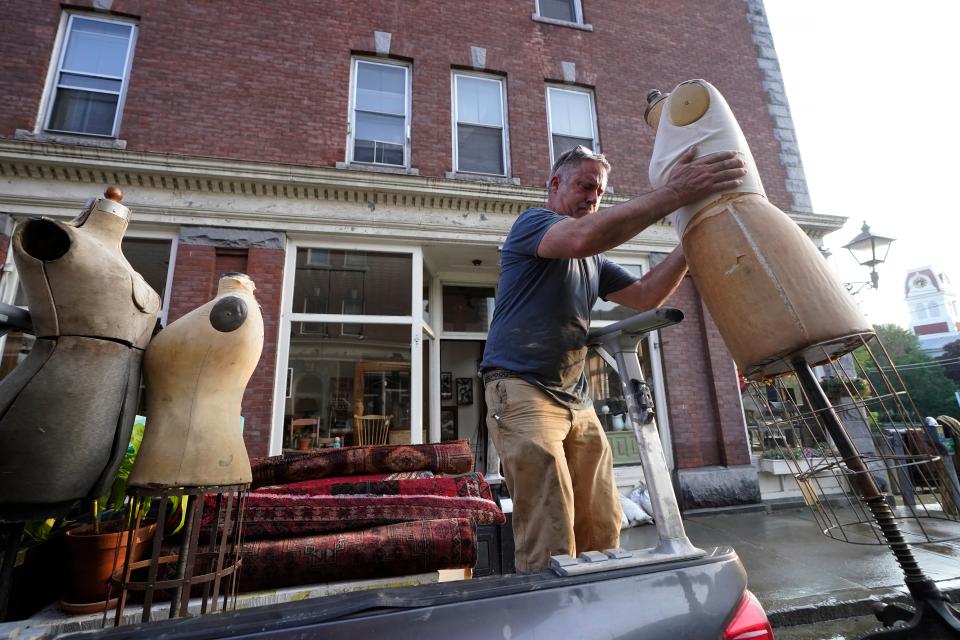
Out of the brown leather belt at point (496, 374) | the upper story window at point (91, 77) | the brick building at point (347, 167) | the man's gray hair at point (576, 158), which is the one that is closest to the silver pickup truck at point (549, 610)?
the brown leather belt at point (496, 374)

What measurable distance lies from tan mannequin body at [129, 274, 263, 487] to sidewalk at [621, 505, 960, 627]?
354 centimetres

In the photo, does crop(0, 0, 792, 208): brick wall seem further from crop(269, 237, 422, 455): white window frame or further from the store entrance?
the store entrance

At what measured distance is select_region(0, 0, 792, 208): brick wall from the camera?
630cm

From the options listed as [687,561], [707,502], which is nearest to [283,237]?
[687,561]

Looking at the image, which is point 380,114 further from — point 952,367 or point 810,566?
point 952,367

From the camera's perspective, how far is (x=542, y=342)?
6.05 ft

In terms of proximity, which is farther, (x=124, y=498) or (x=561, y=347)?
(x=561, y=347)

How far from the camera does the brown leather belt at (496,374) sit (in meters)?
1.83

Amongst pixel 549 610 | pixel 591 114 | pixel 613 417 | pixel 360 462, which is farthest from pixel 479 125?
pixel 549 610

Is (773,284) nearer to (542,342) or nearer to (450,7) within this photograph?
(542,342)

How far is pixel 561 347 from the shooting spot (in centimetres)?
185

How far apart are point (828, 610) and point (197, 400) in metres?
4.06

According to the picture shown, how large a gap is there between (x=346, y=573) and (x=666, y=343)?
20.4 feet

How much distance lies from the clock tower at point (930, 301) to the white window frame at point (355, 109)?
82747mm
